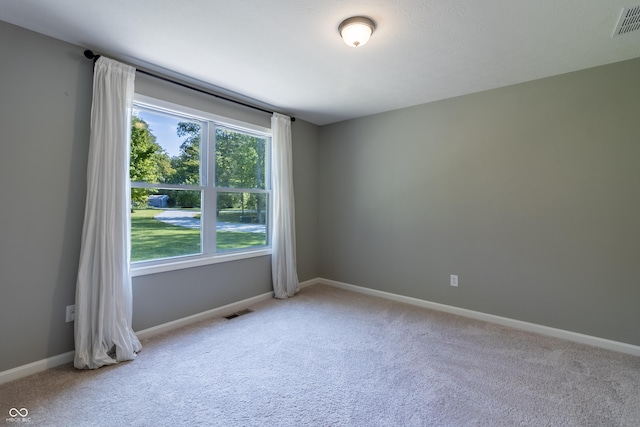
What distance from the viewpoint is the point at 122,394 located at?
1.86 m

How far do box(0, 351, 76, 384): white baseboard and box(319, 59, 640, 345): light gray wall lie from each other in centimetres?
316

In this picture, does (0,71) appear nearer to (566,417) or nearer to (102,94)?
(102,94)

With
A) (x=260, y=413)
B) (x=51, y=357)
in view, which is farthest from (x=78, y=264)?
(x=260, y=413)

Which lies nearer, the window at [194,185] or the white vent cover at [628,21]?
the white vent cover at [628,21]

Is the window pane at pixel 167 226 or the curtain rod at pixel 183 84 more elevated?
the curtain rod at pixel 183 84

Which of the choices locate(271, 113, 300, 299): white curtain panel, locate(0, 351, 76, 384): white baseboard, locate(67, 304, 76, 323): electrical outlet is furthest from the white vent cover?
locate(0, 351, 76, 384): white baseboard

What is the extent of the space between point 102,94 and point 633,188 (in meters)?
4.45

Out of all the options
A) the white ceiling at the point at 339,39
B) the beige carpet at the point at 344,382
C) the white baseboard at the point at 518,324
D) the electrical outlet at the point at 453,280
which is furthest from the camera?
the electrical outlet at the point at 453,280

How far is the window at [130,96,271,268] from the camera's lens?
9.00 feet

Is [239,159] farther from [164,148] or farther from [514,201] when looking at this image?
[514,201]

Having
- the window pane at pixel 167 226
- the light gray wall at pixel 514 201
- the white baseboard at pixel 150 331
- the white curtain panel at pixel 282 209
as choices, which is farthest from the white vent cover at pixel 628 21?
the white baseboard at pixel 150 331

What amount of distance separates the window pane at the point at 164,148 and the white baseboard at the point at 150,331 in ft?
4.66

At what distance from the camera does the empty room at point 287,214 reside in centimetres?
186

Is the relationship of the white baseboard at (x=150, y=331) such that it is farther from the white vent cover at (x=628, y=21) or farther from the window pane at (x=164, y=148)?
the white vent cover at (x=628, y=21)
